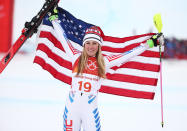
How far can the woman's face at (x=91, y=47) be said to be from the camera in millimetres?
2514

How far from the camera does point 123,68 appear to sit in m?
3.33

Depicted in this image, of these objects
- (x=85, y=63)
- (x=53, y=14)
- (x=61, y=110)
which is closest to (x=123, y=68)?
(x=85, y=63)

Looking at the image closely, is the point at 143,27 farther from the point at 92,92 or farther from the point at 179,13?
the point at 92,92

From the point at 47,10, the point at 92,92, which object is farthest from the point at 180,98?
the point at 47,10

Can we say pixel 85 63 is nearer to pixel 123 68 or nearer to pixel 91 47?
pixel 91 47

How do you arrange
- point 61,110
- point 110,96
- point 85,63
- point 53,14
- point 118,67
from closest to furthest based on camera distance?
point 85,63
point 53,14
point 118,67
point 61,110
point 110,96

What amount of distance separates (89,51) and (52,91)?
4218 millimetres

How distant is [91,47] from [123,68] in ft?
3.36

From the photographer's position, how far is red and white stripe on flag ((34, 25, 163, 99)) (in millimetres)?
3285

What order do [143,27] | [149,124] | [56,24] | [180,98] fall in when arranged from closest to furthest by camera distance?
1. [56,24]
2. [149,124]
3. [180,98]
4. [143,27]

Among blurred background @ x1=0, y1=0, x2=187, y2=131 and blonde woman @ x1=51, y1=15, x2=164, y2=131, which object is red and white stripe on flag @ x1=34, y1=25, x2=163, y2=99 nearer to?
blurred background @ x1=0, y1=0, x2=187, y2=131

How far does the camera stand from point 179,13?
12141 mm

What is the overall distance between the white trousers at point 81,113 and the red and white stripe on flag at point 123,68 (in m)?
0.88

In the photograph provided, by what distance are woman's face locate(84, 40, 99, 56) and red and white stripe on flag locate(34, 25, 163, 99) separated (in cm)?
83
